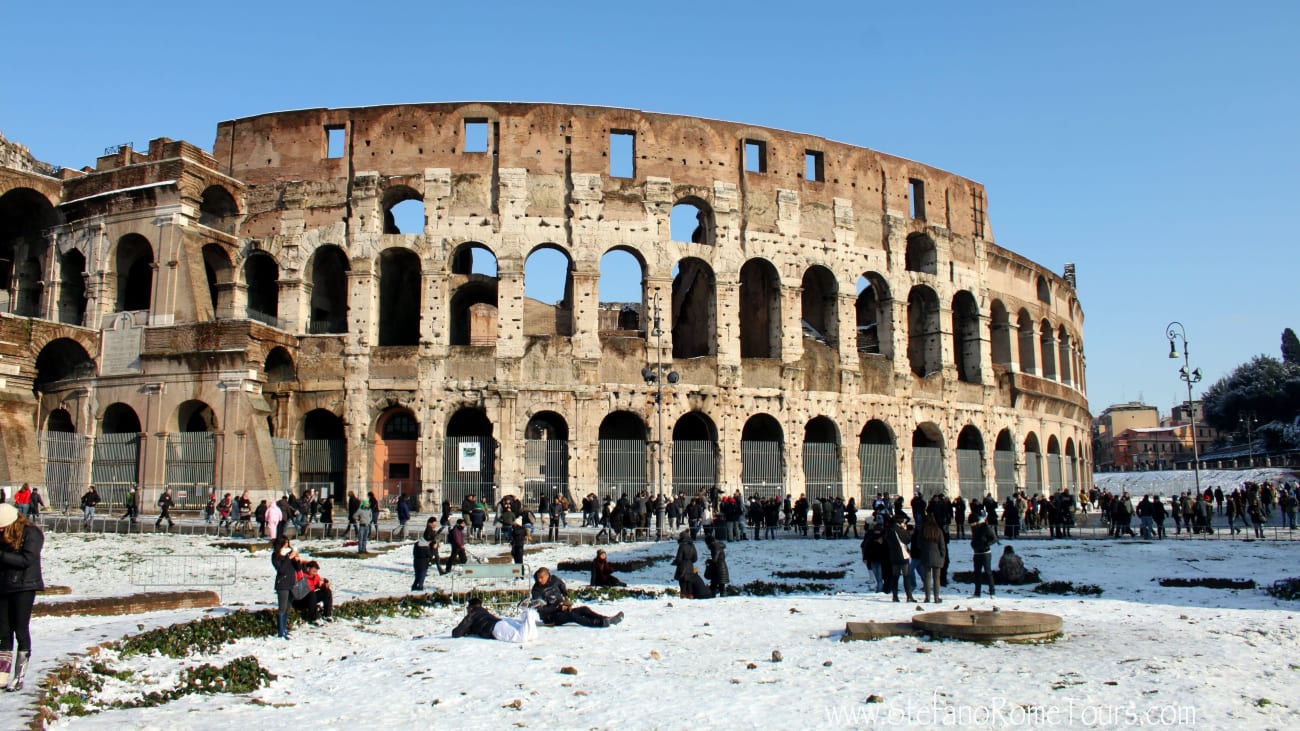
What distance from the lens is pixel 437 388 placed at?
91.7 feet

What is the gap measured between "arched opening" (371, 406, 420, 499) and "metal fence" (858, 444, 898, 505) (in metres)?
13.9

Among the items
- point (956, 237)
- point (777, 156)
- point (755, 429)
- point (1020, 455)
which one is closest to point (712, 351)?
point (755, 429)

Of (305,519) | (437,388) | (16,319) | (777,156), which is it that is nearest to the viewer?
(305,519)

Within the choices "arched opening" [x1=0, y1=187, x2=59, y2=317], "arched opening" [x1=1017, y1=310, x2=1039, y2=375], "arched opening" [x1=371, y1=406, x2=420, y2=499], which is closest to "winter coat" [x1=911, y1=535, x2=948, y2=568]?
"arched opening" [x1=371, y1=406, x2=420, y2=499]

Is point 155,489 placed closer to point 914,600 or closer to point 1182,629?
point 914,600

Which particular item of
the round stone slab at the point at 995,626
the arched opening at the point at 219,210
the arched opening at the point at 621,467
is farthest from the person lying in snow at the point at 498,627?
the arched opening at the point at 219,210

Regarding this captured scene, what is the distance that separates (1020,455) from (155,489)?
94.6ft

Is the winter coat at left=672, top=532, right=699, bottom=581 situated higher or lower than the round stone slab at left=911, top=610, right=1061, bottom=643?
higher

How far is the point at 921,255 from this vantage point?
3466 cm

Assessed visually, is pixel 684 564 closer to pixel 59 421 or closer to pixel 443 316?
pixel 443 316

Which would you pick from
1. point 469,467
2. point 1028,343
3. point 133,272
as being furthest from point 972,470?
point 133,272

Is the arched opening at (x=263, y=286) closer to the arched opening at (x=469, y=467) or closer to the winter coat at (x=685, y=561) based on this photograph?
the arched opening at (x=469, y=467)

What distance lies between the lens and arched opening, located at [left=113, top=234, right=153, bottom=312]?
28594 millimetres

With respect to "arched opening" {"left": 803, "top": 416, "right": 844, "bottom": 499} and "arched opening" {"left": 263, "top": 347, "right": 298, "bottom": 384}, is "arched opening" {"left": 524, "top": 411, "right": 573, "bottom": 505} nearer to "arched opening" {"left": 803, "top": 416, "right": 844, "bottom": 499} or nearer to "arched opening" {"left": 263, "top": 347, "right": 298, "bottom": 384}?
"arched opening" {"left": 263, "top": 347, "right": 298, "bottom": 384}
